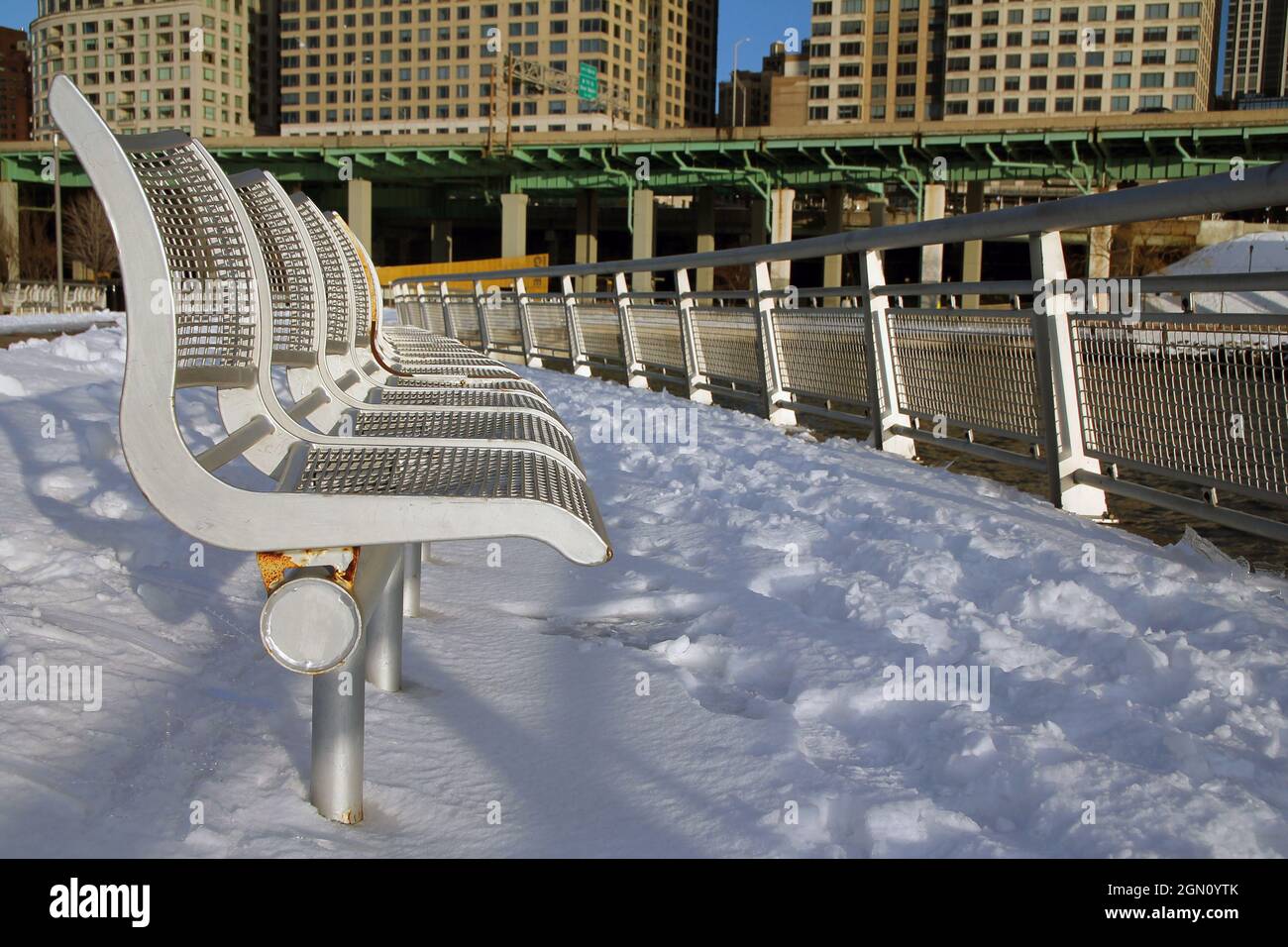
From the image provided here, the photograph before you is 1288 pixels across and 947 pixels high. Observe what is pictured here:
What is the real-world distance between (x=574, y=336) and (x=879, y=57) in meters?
117

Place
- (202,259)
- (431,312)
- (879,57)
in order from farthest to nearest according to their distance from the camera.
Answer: (879,57), (431,312), (202,259)

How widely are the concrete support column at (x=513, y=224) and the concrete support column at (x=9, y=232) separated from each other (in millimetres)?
24395

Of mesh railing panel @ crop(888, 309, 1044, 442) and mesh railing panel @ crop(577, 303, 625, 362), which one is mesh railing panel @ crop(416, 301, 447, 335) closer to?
mesh railing panel @ crop(577, 303, 625, 362)

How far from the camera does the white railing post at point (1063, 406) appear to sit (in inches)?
213

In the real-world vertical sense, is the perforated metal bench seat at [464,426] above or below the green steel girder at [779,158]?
below

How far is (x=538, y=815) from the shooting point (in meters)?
2.43

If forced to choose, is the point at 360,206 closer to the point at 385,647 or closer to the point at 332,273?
the point at 332,273

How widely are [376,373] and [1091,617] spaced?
120 inches

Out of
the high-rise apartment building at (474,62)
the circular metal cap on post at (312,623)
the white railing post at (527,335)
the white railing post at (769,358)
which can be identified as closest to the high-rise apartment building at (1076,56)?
the high-rise apartment building at (474,62)

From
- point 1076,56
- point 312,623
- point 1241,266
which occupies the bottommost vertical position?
point 312,623

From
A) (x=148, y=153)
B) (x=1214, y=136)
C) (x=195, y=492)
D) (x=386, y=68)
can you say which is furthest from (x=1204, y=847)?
(x=386, y=68)

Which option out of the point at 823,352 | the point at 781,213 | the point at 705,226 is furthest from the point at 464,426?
the point at 705,226

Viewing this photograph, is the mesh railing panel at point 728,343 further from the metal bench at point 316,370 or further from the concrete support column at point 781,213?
the concrete support column at point 781,213

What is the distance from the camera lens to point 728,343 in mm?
10914
